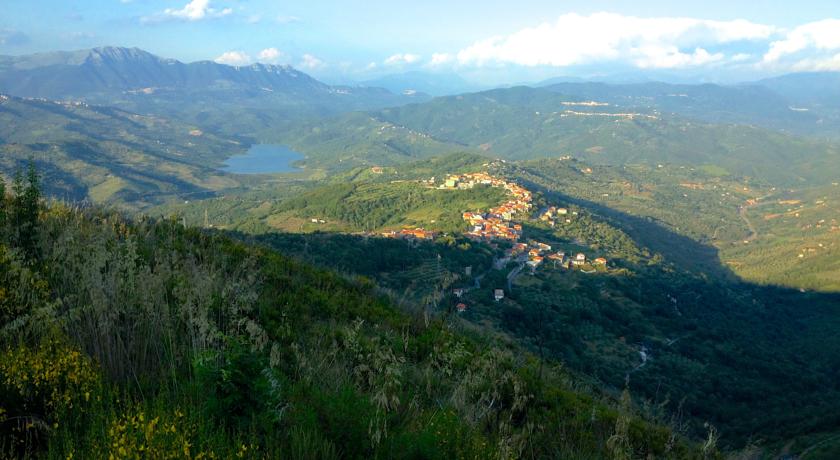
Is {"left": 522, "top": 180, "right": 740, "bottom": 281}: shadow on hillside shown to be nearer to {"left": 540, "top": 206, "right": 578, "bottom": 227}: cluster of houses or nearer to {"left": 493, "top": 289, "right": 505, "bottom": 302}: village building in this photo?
{"left": 540, "top": 206, "right": 578, "bottom": 227}: cluster of houses

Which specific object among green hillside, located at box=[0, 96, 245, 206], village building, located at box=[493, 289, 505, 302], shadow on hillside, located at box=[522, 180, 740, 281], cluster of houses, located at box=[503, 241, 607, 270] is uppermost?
green hillside, located at box=[0, 96, 245, 206]

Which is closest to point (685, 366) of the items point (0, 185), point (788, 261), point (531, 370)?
point (531, 370)

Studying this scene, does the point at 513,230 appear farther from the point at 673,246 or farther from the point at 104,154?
the point at 104,154

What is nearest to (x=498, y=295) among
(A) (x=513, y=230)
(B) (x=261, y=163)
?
(A) (x=513, y=230)

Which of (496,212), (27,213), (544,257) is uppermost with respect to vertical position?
(27,213)

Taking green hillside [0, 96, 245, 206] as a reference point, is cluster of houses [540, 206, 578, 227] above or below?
below

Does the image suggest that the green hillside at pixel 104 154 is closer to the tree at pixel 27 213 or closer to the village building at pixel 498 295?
the village building at pixel 498 295

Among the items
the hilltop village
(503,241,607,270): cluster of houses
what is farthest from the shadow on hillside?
(503,241,607,270): cluster of houses

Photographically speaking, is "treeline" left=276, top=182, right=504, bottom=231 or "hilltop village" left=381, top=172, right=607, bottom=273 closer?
"hilltop village" left=381, top=172, right=607, bottom=273
